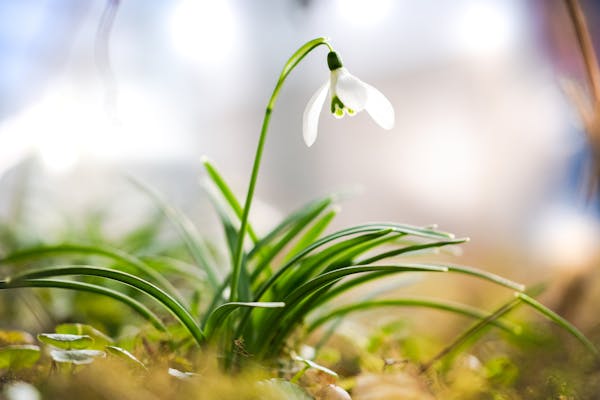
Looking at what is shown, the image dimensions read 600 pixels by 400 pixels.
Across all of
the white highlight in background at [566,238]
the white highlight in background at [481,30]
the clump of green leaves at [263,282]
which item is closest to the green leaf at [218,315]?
the clump of green leaves at [263,282]

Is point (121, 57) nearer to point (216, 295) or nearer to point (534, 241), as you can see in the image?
point (534, 241)

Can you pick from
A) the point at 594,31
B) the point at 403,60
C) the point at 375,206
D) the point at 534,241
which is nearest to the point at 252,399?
the point at 594,31

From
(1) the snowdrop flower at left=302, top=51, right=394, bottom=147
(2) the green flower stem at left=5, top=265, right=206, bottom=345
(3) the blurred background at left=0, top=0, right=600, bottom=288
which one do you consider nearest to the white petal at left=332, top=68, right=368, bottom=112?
(1) the snowdrop flower at left=302, top=51, right=394, bottom=147

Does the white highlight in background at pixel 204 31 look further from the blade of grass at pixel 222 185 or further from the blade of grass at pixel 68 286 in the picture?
the blade of grass at pixel 68 286

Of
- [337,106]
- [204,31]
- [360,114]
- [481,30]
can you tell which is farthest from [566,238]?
[204,31]

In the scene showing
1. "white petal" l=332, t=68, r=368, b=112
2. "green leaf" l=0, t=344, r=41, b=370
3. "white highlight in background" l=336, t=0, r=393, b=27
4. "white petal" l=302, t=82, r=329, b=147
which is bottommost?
"green leaf" l=0, t=344, r=41, b=370

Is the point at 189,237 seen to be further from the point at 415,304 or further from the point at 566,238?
the point at 566,238

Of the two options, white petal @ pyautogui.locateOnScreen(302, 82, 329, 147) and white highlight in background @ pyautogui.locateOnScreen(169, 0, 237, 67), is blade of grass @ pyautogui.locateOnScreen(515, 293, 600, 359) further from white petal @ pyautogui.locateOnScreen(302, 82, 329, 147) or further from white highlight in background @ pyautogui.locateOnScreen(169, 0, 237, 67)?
white highlight in background @ pyautogui.locateOnScreen(169, 0, 237, 67)
